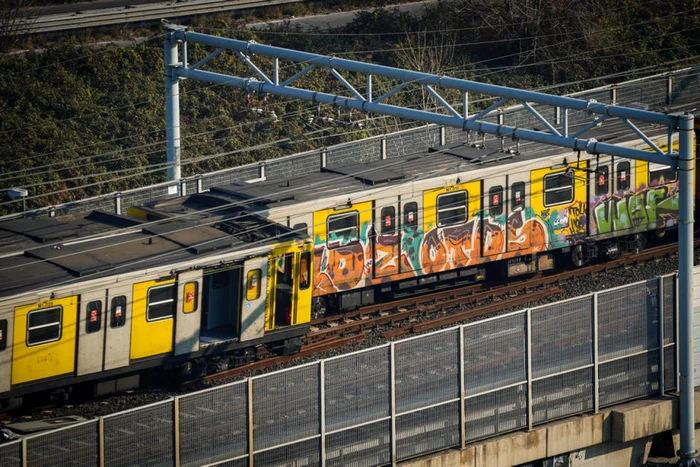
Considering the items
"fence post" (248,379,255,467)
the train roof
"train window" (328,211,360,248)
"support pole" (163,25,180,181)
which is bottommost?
"fence post" (248,379,255,467)

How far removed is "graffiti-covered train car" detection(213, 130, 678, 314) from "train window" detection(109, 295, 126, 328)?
3982 mm

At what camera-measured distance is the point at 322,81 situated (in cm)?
4209

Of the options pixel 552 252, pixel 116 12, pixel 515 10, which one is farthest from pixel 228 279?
pixel 515 10

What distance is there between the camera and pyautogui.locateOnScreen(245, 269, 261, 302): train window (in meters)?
23.6

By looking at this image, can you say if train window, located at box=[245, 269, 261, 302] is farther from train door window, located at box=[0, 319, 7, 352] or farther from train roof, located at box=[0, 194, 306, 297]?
train door window, located at box=[0, 319, 7, 352]

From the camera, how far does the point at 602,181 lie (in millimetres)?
Answer: 29391

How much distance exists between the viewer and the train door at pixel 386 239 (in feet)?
87.7

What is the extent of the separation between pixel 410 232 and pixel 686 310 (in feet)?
25.9

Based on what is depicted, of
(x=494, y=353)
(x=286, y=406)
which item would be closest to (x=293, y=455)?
(x=286, y=406)

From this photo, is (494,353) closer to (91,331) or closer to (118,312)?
(118,312)

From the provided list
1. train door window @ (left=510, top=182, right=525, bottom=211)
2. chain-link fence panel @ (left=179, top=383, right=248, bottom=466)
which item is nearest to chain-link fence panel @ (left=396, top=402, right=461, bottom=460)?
chain-link fence panel @ (left=179, top=383, right=248, bottom=466)

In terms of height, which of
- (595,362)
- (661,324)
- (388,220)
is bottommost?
(595,362)

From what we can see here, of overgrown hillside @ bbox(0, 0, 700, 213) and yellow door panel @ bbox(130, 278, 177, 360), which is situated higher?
overgrown hillside @ bbox(0, 0, 700, 213)

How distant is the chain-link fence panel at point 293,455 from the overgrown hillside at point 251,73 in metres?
13.7
